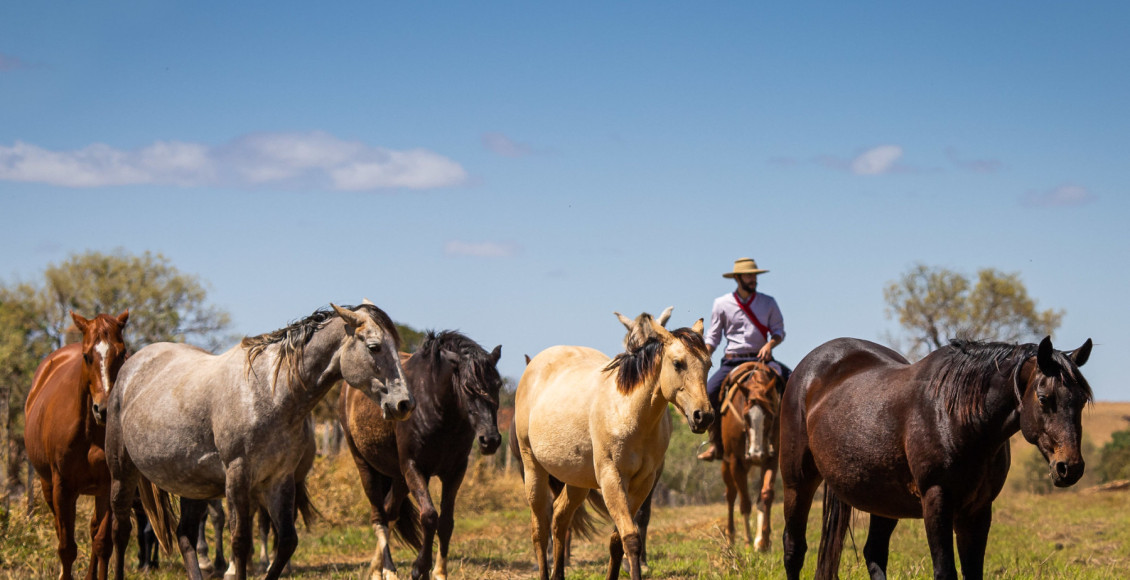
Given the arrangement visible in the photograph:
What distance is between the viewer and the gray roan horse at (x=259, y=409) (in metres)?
5.85

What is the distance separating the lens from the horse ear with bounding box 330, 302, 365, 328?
228 inches

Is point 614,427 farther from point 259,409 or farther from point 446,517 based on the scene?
point 259,409

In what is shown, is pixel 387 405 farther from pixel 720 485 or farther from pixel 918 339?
pixel 918 339

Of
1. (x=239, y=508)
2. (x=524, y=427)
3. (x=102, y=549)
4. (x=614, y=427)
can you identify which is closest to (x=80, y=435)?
(x=102, y=549)

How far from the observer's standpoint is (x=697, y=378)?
22.0 feet

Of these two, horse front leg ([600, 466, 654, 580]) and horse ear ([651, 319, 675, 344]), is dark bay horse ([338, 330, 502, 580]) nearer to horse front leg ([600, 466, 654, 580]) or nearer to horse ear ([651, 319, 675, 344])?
horse front leg ([600, 466, 654, 580])

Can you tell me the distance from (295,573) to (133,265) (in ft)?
88.1

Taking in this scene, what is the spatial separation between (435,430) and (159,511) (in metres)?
2.30

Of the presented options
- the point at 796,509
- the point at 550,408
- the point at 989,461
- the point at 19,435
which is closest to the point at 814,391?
the point at 796,509

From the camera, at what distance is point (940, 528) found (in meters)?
5.47

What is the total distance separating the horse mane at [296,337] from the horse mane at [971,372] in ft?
10.6

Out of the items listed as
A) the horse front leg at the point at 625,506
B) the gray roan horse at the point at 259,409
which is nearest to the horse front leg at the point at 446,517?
the horse front leg at the point at 625,506

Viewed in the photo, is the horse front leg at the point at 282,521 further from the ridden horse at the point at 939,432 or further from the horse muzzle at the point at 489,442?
the ridden horse at the point at 939,432

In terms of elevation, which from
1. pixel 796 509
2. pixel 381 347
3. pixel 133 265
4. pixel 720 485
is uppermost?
pixel 133 265
